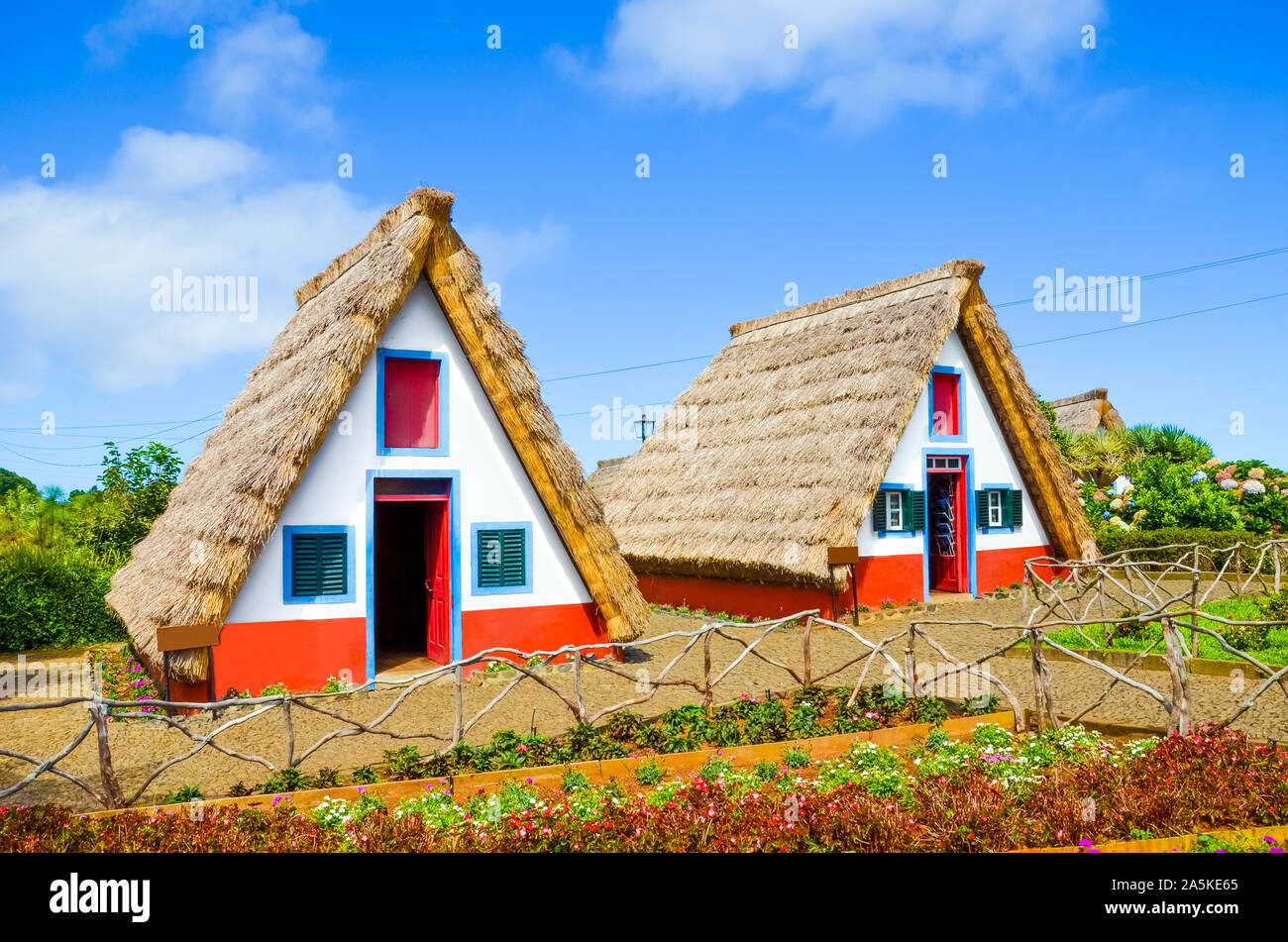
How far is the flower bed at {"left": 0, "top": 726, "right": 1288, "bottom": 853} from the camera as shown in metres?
5.41

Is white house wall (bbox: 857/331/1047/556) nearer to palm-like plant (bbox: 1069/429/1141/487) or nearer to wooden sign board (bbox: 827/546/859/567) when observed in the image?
wooden sign board (bbox: 827/546/859/567)

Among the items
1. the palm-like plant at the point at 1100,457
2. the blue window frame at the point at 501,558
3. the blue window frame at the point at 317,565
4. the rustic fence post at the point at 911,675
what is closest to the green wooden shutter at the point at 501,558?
the blue window frame at the point at 501,558

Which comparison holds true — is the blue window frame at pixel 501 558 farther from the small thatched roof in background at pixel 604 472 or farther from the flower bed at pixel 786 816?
the small thatched roof in background at pixel 604 472

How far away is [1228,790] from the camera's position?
5.93m

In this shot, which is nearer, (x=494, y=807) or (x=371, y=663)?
(x=494, y=807)

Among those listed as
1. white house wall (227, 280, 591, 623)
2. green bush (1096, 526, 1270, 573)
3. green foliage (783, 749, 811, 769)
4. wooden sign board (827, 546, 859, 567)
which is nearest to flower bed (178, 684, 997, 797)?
green foliage (783, 749, 811, 769)

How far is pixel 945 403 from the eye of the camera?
18.6 m

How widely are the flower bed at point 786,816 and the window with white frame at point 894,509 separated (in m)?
10.5

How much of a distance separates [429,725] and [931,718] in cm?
502

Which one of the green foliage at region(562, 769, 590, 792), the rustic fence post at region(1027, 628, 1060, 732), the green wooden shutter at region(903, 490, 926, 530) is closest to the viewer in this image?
the green foliage at region(562, 769, 590, 792)

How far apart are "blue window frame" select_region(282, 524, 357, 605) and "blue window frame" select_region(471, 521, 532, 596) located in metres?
1.65

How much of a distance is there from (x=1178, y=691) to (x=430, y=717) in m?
7.13
